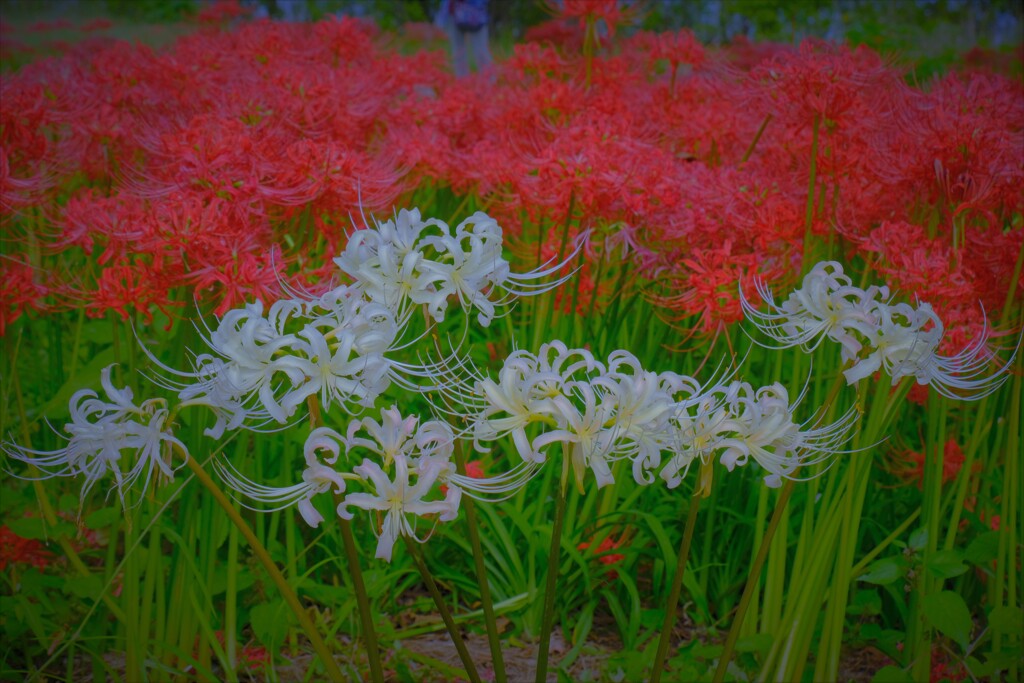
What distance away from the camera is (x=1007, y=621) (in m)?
1.61

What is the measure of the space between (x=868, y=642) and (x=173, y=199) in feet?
5.46

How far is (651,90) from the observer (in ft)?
11.7

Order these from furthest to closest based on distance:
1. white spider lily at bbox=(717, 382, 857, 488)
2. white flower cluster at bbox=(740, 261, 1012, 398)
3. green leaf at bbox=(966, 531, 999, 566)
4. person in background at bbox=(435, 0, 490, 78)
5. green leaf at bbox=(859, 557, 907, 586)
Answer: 1. person in background at bbox=(435, 0, 490, 78)
2. green leaf at bbox=(966, 531, 999, 566)
3. green leaf at bbox=(859, 557, 907, 586)
4. white flower cluster at bbox=(740, 261, 1012, 398)
5. white spider lily at bbox=(717, 382, 857, 488)

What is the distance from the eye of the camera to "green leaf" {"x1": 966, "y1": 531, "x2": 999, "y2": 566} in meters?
1.76

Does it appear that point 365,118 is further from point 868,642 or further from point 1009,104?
point 868,642

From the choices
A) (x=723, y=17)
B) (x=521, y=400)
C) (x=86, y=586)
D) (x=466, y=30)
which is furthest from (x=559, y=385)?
(x=723, y=17)

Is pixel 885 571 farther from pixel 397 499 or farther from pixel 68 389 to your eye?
pixel 68 389

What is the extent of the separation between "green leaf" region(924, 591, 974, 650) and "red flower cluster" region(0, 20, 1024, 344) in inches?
19.1

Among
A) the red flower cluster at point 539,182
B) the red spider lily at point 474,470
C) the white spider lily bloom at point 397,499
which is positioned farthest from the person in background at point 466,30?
the white spider lily bloom at point 397,499

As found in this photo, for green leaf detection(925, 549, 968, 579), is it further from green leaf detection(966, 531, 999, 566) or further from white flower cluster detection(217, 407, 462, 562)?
white flower cluster detection(217, 407, 462, 562)

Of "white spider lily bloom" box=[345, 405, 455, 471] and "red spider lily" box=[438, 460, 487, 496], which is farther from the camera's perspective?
"red spider lily" box=[438, 460, 487, 496]

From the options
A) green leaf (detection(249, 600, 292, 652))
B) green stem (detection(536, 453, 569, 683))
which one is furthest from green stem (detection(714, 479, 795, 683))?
green leaf (detection(249, 600, 292, 652))

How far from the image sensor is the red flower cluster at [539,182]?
5.49 feet

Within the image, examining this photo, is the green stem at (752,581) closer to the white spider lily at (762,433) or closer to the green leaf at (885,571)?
the white spider lily at (762,433)
